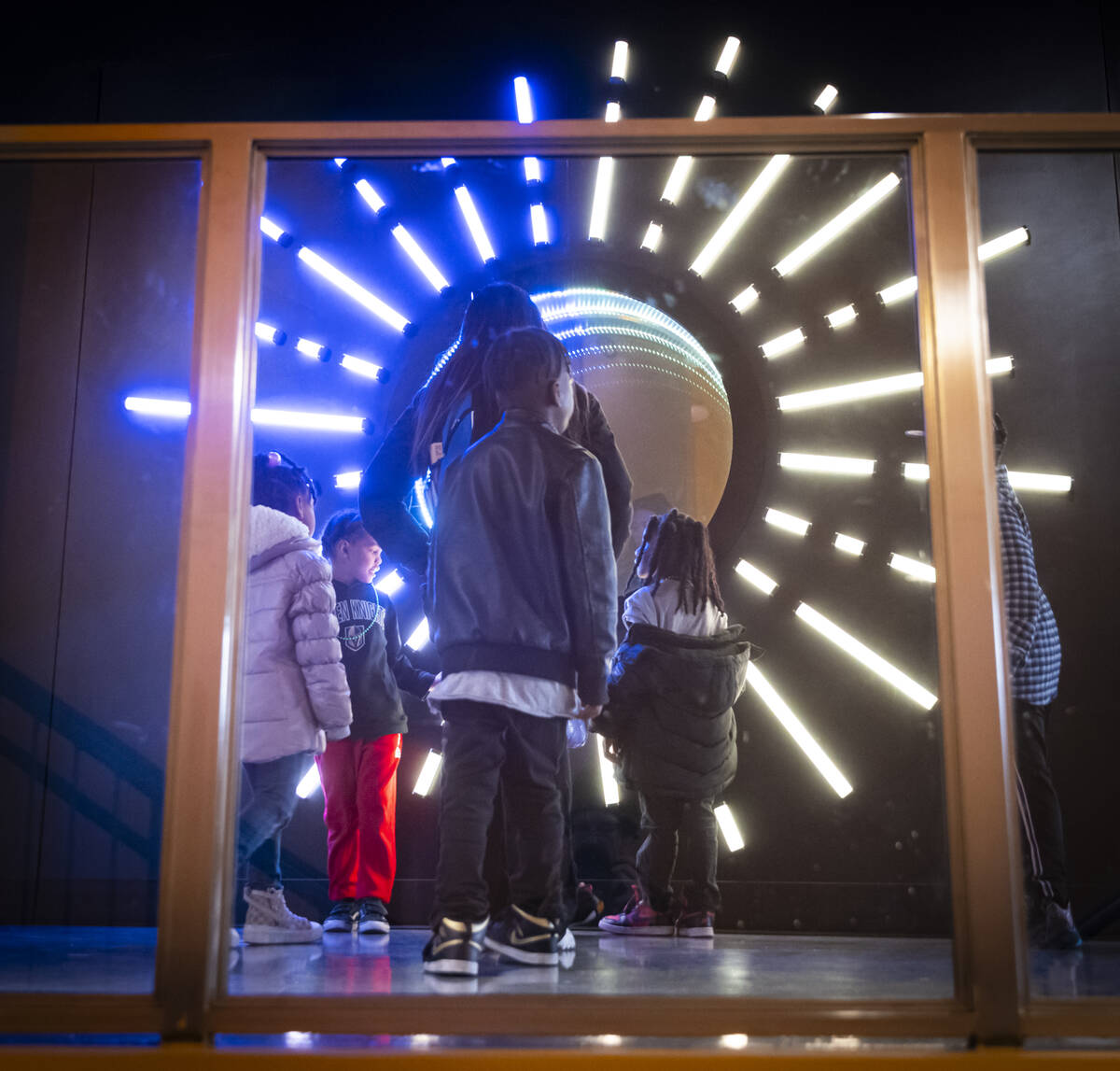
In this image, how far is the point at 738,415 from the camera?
4191mm

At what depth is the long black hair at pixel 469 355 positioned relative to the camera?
3438 millimetres

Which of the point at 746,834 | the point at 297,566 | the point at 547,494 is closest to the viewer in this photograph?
the point at 547,494

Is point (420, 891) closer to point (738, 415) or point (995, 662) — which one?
point (738, 415)

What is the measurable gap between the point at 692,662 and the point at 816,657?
67cm

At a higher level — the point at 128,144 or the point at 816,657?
the point at 128,144

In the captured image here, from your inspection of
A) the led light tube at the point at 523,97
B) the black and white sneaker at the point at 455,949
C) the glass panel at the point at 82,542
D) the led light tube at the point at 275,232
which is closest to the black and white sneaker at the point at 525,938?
the black and white sneaker at the point at 455,949

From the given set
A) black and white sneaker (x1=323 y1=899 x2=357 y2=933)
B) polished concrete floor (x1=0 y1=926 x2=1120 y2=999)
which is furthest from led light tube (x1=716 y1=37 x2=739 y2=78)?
black and white sneaker (x1=323 y1=899 x2=357 y2=933)

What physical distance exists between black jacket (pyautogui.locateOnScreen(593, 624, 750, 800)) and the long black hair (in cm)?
86

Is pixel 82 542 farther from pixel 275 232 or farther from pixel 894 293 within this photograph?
pixel 894 293

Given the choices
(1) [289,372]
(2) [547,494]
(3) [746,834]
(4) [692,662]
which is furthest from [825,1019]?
(1) [289,372]

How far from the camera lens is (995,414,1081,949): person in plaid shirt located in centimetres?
322

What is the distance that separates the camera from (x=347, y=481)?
4.12 m

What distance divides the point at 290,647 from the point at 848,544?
194cm

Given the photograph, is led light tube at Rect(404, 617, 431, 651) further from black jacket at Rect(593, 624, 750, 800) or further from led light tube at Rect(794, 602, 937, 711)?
led light tube at Rect(794, 602, 937, 711)
